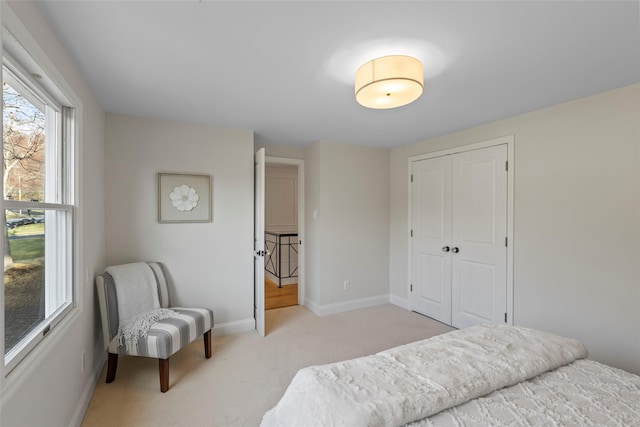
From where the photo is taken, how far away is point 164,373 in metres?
2.07

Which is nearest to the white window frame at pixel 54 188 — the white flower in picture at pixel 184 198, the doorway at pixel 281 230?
the white flower in picture at pixel 184 198

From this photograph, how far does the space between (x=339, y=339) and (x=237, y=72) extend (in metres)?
2.66

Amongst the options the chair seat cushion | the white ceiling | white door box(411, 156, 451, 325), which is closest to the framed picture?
the white ceiling

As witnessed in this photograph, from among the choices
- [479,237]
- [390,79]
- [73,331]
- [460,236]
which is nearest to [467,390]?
[390,79]

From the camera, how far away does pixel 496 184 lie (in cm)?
296

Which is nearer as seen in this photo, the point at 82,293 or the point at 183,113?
the point at 82,293

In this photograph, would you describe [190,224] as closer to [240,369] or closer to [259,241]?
[259,241]

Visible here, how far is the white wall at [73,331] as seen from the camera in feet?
3.85

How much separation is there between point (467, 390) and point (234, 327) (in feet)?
8.45

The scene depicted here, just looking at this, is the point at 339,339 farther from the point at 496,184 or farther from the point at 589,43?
the point at 589,43

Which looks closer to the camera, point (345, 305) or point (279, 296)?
point (345, 305)

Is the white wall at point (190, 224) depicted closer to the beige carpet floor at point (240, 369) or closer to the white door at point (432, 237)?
the beige carpet floor at point (240, 369)

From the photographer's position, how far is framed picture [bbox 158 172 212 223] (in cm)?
286

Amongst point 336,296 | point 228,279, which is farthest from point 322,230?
point 228,279
